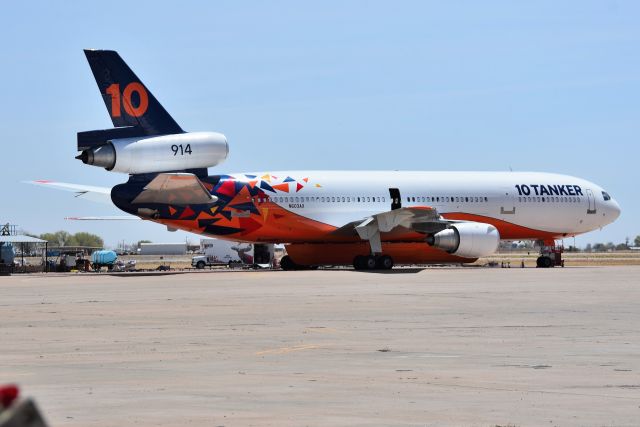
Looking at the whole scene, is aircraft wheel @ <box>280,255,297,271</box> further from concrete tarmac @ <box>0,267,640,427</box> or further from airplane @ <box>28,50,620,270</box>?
concrete tarmac @ <box>0,267,640,427</box>

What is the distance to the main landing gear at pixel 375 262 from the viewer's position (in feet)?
134

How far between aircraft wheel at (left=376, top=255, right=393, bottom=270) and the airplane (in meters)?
0.04

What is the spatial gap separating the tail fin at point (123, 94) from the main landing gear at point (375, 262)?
34.0 ft

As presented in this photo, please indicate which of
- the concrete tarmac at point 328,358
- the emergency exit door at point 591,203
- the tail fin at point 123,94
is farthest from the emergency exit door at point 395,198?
the concrete tarmac at point 328,358

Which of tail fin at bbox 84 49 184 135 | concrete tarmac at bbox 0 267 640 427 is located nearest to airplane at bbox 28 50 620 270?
tail fin at bbox 84 49 184 135

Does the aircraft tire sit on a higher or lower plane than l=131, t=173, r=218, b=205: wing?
lower

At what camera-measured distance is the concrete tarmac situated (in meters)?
8.16

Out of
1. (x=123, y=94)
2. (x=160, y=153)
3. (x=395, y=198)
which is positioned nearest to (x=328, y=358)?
(x=160, y=153)

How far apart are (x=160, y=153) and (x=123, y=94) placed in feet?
8.56

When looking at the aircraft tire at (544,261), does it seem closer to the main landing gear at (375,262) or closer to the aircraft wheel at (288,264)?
the main landing gear at (375,262)

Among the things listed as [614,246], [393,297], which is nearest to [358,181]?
[393,297]

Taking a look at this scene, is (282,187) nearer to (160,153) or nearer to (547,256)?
(160,153)

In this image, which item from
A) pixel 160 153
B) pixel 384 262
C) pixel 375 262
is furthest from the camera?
pixel 375 262

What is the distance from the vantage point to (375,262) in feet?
135
